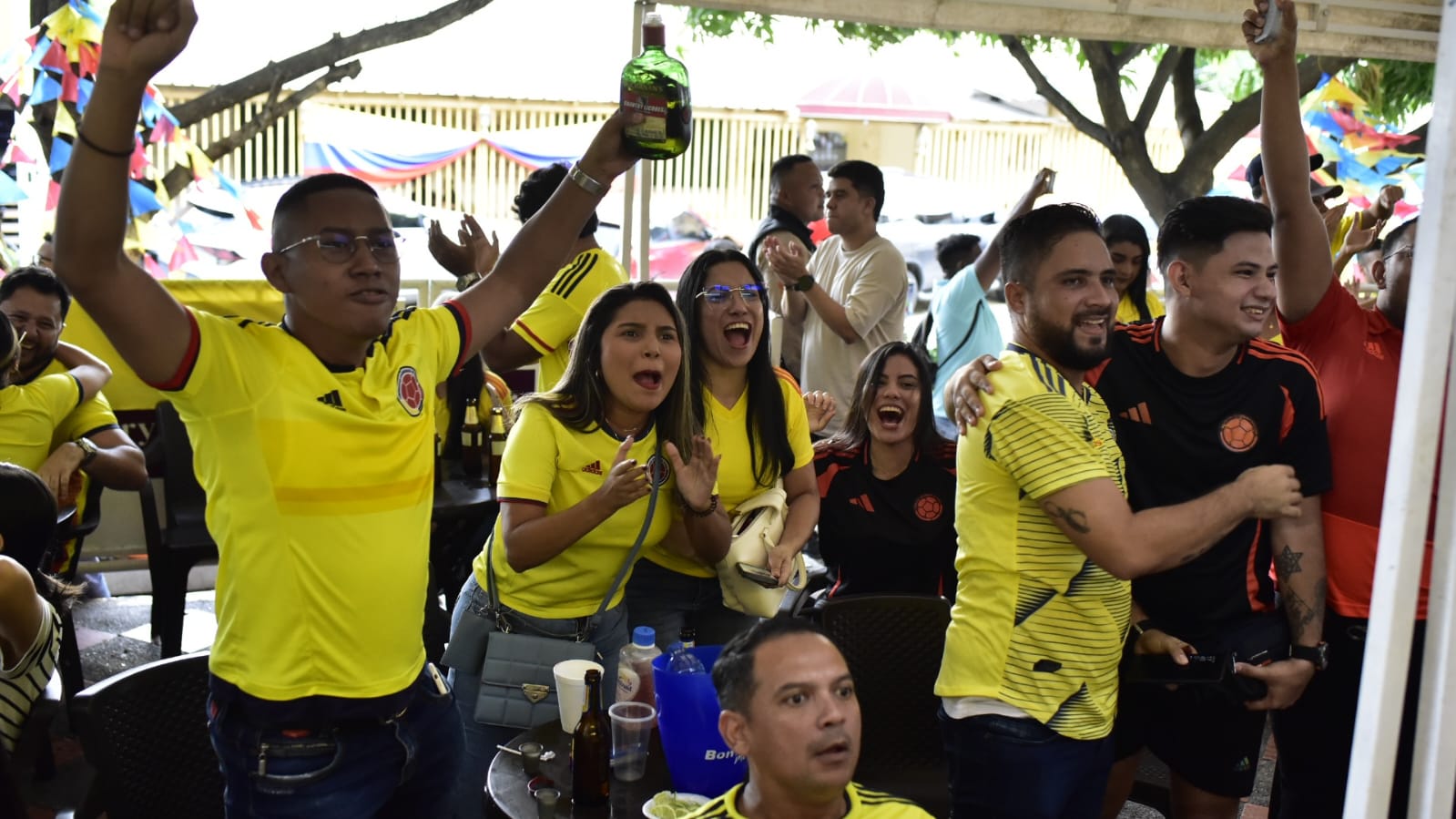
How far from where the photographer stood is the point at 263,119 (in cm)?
795

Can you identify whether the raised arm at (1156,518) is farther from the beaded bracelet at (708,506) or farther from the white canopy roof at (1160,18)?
the white canopy roof at (1160,18)

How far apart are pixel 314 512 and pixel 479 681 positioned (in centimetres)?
105

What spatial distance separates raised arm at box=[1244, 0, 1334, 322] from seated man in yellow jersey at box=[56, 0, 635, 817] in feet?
5.61

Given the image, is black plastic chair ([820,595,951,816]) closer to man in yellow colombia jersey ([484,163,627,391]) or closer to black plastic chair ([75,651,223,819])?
man in yellow colombia jersey ([484,163,627,391])

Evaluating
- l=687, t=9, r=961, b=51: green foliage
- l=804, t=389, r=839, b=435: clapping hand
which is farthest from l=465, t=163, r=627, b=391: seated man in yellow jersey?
l=687, t=9, r=961, b=51: green foliage

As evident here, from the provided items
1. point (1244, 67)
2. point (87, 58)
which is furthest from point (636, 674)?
point (1244, 67)

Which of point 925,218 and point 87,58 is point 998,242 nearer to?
point 87,58

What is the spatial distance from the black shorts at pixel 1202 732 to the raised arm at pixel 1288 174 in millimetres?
892

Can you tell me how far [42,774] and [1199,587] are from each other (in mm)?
3546

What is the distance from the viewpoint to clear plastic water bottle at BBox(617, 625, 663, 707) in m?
2.74

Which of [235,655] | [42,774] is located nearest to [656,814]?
[235,655]

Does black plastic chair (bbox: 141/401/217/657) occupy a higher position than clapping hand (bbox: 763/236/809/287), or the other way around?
clapping hand (bbox: 763/236/809/287)

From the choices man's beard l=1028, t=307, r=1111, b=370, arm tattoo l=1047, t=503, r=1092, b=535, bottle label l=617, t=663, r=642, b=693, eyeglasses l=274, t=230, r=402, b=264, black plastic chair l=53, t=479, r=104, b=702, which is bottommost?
black plastic chair l=53, t=479, r=104, b=702

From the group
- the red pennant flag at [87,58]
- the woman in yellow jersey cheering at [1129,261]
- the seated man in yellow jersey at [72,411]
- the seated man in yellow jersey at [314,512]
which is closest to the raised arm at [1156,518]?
the seated man in yellow jersey at [314,512]
